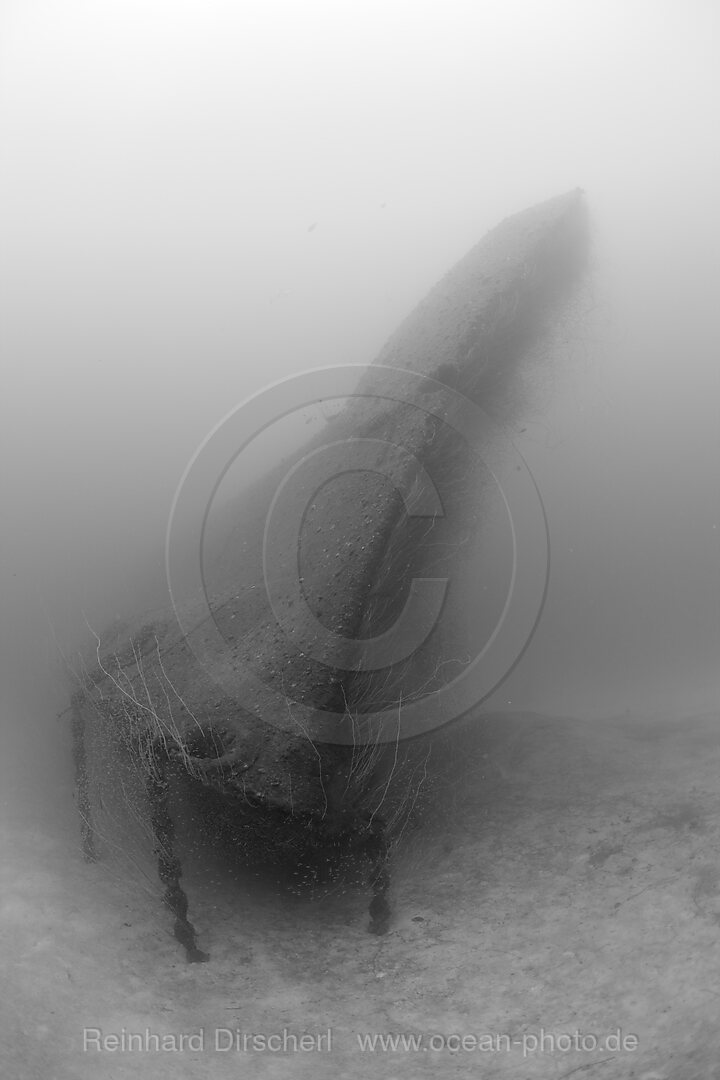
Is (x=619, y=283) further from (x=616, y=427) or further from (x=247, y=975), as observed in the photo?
(x=247, y=975)

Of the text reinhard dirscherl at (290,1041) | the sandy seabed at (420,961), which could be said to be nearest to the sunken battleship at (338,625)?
the sandy seabed at (420,961)

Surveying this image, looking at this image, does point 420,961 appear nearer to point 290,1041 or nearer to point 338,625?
point 290,1041

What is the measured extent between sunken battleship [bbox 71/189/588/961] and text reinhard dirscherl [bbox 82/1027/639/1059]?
0.53 metres

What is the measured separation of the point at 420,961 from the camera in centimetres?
312

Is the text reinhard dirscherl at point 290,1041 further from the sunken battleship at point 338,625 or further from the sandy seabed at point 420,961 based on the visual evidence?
the sunken battleship at point 338,625

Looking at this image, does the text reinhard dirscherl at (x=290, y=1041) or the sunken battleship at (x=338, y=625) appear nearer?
the text reinhard dirscherl at (x=290, y=1041)

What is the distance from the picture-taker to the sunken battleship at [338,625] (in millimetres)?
3617

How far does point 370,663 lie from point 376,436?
1970 mm

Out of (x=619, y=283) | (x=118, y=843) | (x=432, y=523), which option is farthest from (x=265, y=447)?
(x=619, y=283)

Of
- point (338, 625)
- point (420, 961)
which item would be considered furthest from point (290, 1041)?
point (338, 625)

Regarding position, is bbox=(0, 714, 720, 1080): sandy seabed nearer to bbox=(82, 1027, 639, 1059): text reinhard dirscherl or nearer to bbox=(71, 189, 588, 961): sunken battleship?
bbox=(82, 1027, 639, 1059): text reinhard dirscherl

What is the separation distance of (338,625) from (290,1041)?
214 cm

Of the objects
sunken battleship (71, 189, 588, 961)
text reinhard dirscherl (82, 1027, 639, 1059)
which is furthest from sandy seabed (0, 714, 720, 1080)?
sunken battleship (71, 189, 588, 961)

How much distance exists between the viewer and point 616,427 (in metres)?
9.04
